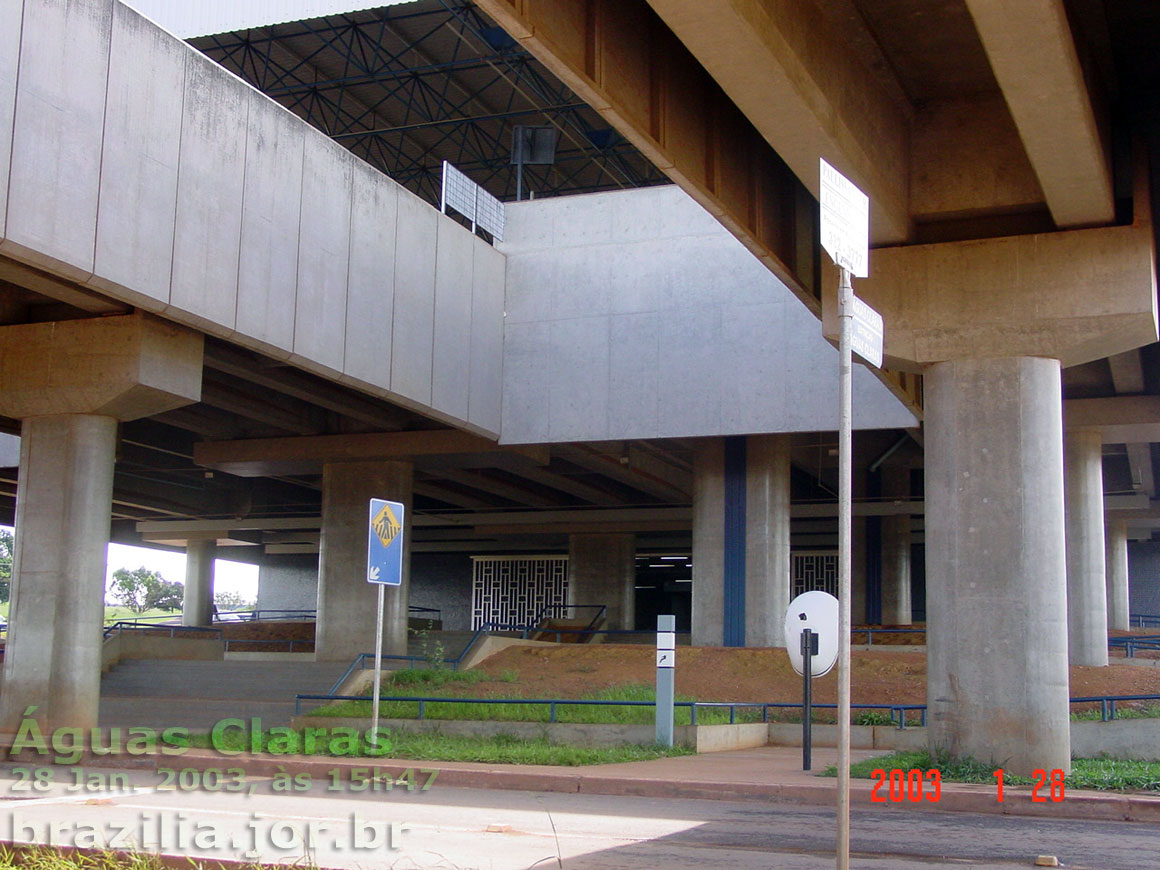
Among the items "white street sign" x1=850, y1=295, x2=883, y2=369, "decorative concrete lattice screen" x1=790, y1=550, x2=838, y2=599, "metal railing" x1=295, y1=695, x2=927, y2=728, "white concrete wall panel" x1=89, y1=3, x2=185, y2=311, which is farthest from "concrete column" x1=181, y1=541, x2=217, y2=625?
"white street sign" x1=850, y1=295, x2=883, y2=369

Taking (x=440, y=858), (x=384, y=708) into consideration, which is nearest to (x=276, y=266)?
(x=384, y=708)

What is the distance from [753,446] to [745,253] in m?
5.07

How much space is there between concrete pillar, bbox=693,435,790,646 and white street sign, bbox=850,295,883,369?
24.1 metres

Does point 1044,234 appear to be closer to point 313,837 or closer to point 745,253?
point 313,837

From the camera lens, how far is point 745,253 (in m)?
30.6

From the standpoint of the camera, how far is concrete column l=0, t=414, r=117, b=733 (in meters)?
21.4

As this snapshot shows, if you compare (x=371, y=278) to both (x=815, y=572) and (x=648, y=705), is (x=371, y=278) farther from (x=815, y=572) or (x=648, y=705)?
(x=815, y=572)

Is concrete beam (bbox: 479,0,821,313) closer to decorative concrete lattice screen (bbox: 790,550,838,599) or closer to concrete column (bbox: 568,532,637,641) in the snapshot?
concrete column (bbox: 568,532,637,641)

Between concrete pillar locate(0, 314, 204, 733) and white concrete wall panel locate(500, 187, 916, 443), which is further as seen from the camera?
white concrete wall panel locate(500, 187, 916, 443)

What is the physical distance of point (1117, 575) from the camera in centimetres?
4741

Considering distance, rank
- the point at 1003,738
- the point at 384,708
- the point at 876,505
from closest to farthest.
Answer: the point at 1003,738
the point at 384,708
the point at 876,505

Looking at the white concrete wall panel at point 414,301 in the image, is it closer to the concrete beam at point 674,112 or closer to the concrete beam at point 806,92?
the concrete beam at point 674,112

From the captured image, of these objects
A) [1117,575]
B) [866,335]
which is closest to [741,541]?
[1117,575]

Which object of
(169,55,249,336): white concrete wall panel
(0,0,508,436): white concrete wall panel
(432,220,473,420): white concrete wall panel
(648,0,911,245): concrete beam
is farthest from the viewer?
(432,220,473,420): white concrete wall panel
